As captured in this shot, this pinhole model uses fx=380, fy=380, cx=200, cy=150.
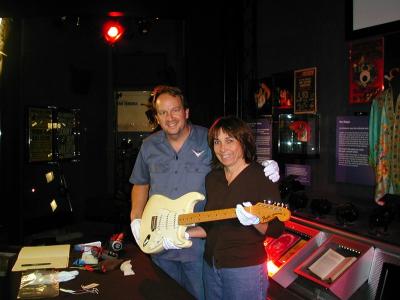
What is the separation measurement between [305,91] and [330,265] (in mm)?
1670

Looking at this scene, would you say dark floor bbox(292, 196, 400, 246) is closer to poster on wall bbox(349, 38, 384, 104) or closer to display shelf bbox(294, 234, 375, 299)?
display shelf bbox(294, 234, 375, 299)

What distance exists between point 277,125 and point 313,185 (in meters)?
0.72

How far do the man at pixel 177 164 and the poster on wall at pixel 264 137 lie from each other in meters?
1.68

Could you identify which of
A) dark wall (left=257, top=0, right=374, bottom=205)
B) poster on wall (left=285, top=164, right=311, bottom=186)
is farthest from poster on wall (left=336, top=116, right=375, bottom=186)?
poster on wall (left=285, top=164, right=311, bottom=186)

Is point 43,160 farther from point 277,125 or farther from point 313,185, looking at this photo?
point 313,185

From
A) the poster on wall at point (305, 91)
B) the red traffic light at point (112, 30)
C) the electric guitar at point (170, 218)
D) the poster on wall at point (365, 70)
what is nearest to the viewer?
the electric guitar at point (170, 218)

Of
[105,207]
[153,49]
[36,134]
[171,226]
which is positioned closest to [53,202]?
[36,134]

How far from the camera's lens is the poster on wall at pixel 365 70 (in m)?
2.77

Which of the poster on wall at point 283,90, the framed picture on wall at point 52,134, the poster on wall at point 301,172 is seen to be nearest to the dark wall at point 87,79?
the framed picture on wall at point 52,134

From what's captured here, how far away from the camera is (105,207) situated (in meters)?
4.68

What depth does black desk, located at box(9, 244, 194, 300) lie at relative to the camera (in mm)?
1597

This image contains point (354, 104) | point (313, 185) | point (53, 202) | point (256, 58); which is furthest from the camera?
point (53, 202)

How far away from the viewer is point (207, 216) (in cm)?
187

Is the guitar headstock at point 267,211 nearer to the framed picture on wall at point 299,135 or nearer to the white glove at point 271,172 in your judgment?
the white glove at point 271,172
